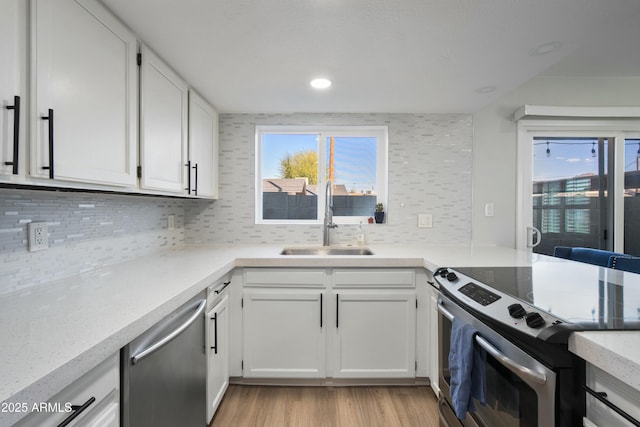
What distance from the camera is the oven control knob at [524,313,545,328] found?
2.69 ft

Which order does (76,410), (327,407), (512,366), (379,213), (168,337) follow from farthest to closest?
(379,213), (327,407), (168,337), (512,366), (76,410)

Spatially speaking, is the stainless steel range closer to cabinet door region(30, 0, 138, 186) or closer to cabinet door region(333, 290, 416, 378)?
cabinet door region(333, 290, 416, 378)

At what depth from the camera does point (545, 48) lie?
1446 millimetres

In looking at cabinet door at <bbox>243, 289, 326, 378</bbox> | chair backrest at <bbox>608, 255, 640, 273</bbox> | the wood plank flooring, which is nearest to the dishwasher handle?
cabinet door at <bbox>243, 289, 326, 378</bbox>

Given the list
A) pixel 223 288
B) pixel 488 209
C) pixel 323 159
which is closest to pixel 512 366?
pixel 223 288

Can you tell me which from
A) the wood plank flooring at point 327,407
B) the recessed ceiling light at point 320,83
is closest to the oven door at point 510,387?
the wood plank flooring at point 327,407

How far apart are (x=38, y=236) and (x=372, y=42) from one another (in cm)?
170

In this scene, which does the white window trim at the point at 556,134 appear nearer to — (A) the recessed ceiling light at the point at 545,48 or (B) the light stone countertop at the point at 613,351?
(A) the recessed ceiling light at the point at 545,48

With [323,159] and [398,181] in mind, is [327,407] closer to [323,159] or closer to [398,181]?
[398,181]

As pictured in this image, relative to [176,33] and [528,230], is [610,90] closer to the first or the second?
[528,230]

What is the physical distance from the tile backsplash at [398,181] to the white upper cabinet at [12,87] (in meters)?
1.67

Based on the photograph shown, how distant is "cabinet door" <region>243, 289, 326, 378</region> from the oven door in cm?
88

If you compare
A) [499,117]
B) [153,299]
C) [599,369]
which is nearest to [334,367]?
[153,299]

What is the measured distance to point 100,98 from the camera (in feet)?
3.56
